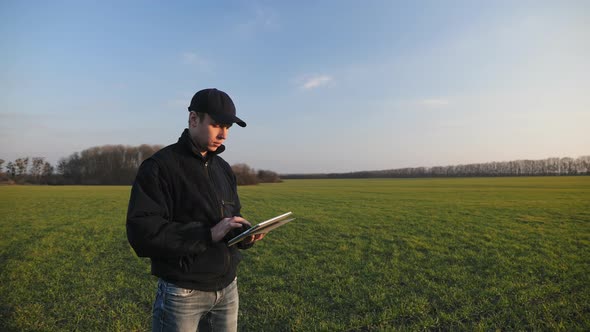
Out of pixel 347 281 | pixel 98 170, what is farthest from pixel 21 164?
pixel 347 281

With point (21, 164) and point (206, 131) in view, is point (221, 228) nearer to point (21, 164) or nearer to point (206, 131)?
point (206, 131)

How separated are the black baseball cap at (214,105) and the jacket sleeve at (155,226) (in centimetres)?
53

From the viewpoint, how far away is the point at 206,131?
240 centimetres

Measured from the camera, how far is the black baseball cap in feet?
7.67

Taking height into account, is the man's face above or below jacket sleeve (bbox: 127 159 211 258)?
above

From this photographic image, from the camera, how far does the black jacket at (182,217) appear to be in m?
2.05

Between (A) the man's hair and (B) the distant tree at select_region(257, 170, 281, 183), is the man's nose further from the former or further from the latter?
(B) the distant tree at select_region(257, 170, 281, 183)

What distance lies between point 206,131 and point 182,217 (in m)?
0.67

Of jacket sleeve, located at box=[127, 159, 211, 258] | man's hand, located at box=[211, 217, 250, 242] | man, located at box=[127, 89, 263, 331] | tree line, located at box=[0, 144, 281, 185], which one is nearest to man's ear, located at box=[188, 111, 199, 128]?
man, located at box=[127, 89, 263, 331]

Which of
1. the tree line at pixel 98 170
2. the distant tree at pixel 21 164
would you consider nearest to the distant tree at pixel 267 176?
the tree line at pixel 98 170

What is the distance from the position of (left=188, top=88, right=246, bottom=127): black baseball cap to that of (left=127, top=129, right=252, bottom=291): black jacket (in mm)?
262

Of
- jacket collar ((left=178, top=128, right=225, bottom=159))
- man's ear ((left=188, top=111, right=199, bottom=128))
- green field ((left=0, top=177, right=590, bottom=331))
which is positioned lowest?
green field ((left=0, top=177, right=590, bottom=331))

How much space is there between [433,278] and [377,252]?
262 cm

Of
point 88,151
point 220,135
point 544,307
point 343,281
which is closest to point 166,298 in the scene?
point 220,135
